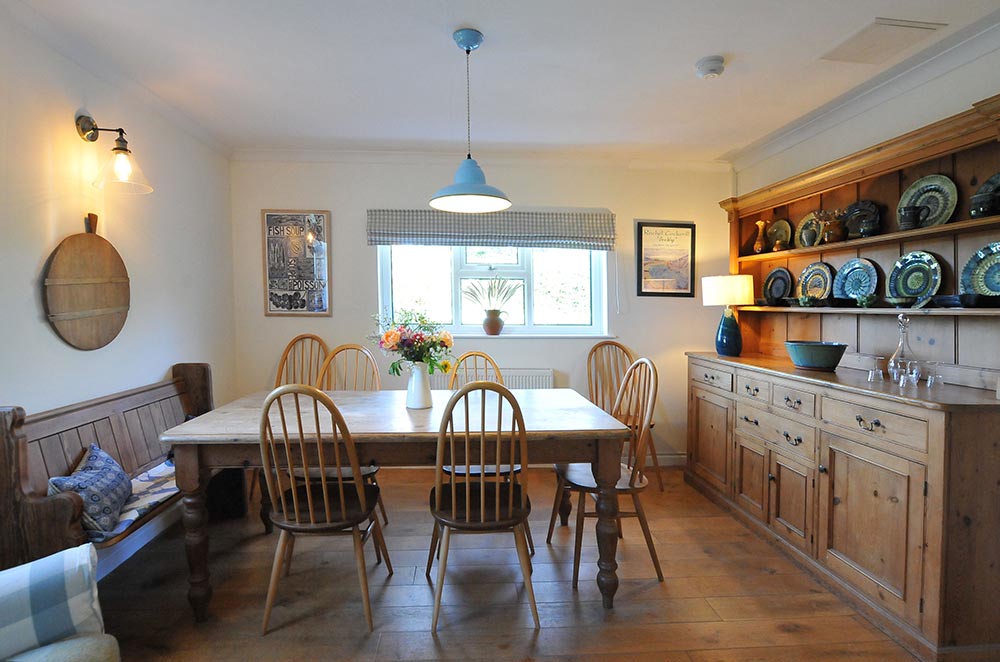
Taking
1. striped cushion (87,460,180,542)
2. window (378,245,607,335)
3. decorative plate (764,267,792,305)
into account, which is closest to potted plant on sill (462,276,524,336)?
window (378,245,607,335)

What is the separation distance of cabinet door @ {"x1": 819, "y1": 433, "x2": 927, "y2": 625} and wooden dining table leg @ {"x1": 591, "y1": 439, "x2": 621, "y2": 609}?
3.34 feet

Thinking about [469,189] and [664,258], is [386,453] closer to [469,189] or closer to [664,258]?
[469,189]

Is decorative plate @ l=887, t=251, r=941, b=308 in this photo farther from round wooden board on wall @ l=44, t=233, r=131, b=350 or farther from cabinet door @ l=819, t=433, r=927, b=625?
round wooden board on wall @ l=44, t=233, r=131, b=350

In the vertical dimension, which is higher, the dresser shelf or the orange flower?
the dresser shelf

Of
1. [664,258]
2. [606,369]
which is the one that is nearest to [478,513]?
[606,369]

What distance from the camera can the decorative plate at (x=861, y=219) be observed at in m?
2.53

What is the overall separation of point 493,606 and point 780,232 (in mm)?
2911

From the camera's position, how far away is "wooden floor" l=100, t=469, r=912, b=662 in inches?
70.1

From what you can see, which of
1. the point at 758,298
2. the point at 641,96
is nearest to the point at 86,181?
the point at 641,96

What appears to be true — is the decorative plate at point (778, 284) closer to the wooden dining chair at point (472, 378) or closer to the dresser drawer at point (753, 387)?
the dresser drawer at point (753, 387)

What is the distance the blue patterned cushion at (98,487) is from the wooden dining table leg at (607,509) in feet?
6.20

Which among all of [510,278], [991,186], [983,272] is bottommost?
[983,272]

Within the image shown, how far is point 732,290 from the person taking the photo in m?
3.25

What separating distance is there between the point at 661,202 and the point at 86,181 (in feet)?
11.6
